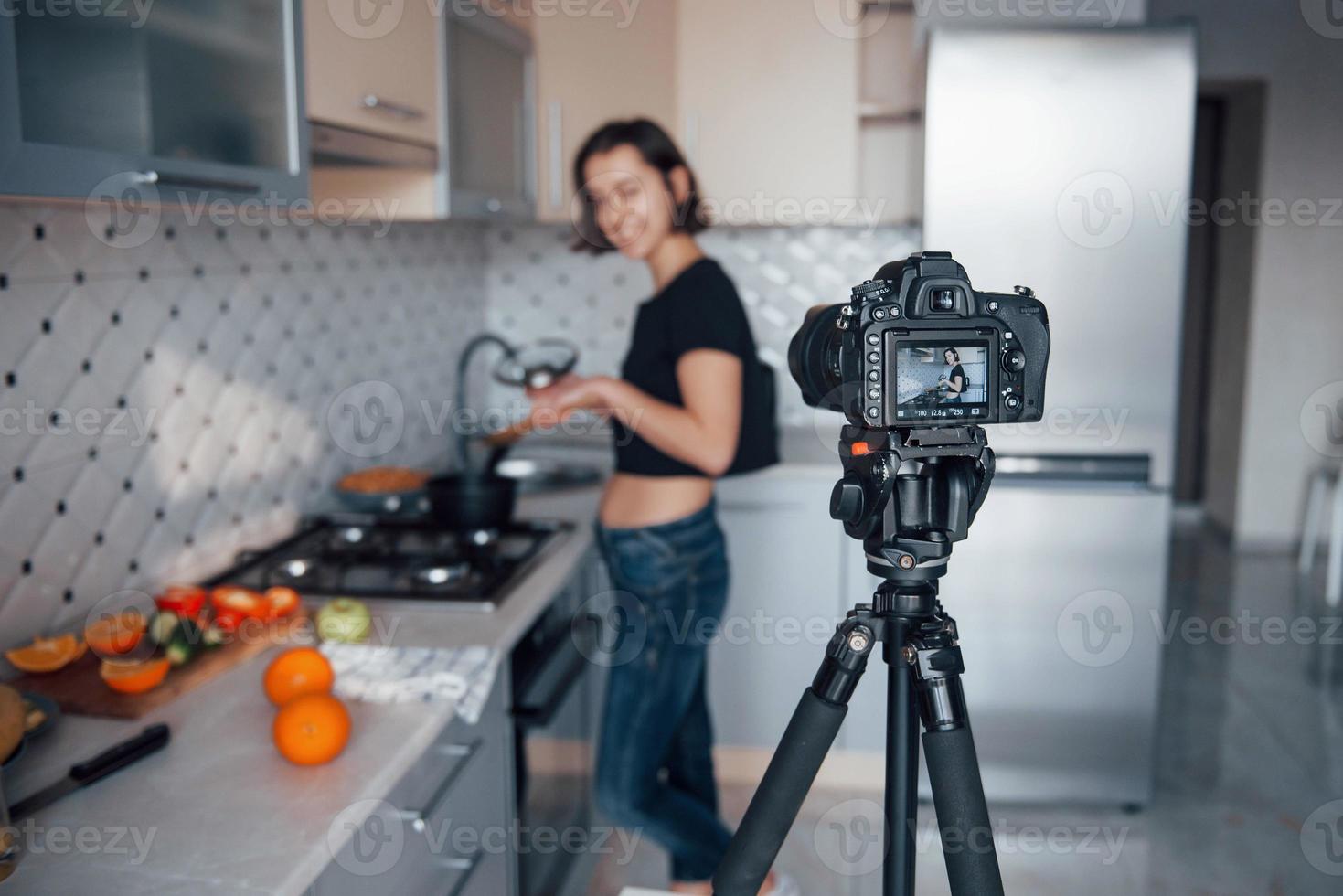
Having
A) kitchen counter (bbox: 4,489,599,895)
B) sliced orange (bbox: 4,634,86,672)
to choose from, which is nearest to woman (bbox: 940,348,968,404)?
kitchen counter (bbox: 4,489,599,895)

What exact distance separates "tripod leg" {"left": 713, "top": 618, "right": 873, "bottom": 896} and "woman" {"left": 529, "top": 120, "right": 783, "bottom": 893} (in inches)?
35.0

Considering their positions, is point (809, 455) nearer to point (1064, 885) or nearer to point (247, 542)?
point (1064, 885)

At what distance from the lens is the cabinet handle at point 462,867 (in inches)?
53.5

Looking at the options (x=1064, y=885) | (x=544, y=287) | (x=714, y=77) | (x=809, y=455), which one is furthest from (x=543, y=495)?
(x=1064, y=885)

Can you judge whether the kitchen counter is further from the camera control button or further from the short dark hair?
the short dark hair

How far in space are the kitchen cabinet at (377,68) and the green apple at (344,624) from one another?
0.67 metres

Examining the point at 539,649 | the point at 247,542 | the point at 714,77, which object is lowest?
the point at 539,649

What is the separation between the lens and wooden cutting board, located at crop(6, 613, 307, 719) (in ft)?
4.08

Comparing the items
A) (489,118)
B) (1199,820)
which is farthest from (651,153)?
(1199,820)

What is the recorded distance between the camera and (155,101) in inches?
44.2

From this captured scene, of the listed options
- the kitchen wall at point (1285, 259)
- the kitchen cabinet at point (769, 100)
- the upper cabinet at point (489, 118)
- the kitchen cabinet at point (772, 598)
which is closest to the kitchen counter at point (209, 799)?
the upper cabinet at point (489, 118)

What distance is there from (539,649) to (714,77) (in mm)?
1633

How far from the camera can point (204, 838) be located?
3.21ft

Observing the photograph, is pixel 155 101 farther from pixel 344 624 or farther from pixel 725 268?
pixel 725 268
